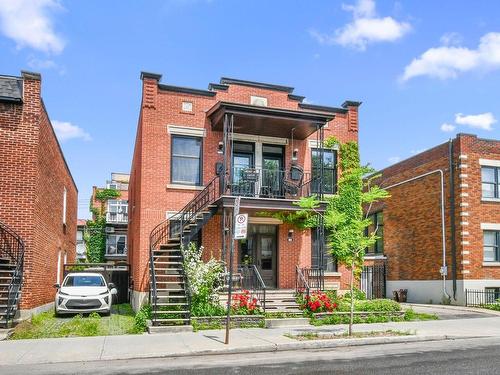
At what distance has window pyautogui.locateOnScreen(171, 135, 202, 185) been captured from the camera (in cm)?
1922

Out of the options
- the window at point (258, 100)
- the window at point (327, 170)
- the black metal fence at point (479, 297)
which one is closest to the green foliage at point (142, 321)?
the window at point (327, 170)

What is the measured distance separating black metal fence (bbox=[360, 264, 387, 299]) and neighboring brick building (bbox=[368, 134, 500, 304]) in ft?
5.73

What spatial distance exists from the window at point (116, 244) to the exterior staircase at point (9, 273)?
1294 inches

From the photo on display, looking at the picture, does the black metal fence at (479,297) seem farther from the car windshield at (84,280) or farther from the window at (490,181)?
the car windshield at (84,280)

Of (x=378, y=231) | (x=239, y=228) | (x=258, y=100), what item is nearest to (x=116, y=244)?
(x=378, y=231)

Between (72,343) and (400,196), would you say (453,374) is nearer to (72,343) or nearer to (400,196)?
(72,343)

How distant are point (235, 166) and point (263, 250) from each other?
3.38m

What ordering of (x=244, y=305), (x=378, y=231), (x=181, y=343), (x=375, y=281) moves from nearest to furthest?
(x=181, y=343), (x=244, y=305), (x=375, y=281), (x=378, y=231)

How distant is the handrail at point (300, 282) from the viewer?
17.8 m

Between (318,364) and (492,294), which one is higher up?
(492,294)

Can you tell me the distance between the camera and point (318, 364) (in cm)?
986

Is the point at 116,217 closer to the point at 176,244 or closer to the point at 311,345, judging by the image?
the point at 176,244

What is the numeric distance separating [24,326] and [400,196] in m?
21.5

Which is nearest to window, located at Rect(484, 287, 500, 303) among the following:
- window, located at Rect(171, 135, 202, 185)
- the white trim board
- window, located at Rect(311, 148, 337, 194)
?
window, located at Rect(311, 148, 337, 194)
